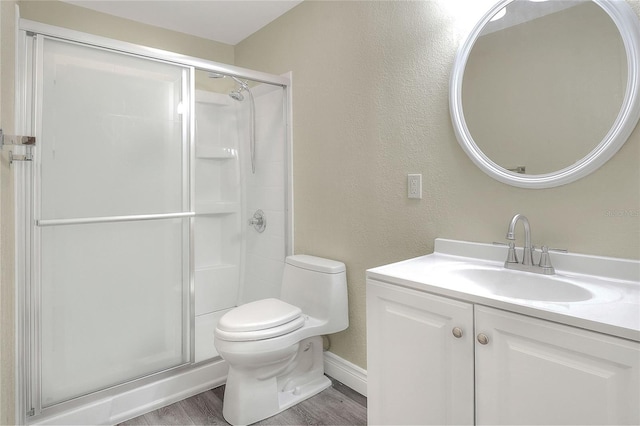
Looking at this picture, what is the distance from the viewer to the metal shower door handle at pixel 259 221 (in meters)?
2.72

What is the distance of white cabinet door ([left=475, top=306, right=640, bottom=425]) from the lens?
0.83m

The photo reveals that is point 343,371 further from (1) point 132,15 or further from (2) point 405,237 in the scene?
(1) point 132,15

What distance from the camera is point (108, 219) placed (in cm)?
185

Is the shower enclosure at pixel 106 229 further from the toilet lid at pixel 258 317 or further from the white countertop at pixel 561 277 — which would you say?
the white countertop at pixel 561 277

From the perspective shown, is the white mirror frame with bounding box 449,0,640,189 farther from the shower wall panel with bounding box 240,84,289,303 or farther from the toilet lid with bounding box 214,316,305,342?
the shower wall panel with bounding box 240,84,289,303

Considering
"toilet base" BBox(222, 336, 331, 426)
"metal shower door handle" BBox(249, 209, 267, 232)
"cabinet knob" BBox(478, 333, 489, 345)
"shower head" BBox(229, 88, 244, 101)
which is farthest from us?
"metal shower door handle" BBox(249, 209, 267, 232)

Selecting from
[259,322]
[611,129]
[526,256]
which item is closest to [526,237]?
[526,256]

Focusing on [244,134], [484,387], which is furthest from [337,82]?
[484,387]

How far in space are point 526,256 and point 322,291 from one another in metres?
1.08

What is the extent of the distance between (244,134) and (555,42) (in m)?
1.98

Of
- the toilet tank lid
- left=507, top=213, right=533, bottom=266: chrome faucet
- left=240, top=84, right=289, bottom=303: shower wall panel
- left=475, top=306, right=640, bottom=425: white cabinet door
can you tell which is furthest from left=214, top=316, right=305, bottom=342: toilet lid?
left=507, top=213, right=533, bottom=266: chrome faucet

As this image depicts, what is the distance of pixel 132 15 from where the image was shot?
2.68m

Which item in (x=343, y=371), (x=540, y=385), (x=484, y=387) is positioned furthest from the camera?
(x=343, y=371)

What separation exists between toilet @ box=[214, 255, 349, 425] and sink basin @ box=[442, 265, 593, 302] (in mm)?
853
